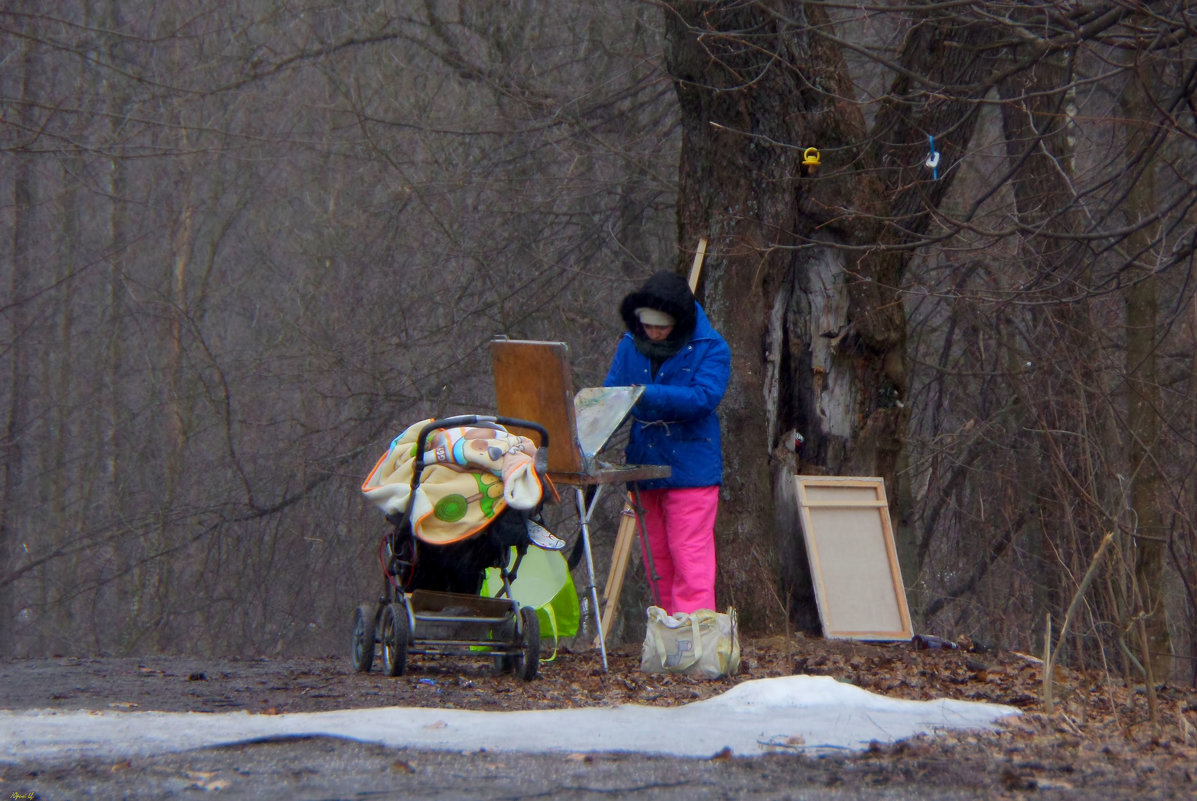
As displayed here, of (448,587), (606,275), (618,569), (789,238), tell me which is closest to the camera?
(448,587)

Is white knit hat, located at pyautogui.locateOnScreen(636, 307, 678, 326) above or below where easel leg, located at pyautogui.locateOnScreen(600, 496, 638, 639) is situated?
above

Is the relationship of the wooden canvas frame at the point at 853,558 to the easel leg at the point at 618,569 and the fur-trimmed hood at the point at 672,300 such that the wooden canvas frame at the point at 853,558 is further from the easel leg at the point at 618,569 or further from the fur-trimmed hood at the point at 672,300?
the fur-trimmed hood at the point at 672,300

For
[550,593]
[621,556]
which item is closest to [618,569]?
[621,556]

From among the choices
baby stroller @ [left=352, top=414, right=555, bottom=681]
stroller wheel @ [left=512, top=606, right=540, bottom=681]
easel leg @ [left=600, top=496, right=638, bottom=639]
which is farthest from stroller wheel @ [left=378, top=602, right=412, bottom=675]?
easel leg @ [left=600, top=496, right=638, bottom=639]

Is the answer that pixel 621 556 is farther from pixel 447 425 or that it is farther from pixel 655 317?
pixel 447 425

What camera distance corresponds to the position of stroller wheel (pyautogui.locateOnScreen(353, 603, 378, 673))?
5.57m

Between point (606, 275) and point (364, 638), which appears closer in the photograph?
point (364, 638)

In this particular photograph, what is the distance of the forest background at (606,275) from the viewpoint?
23.4 ft

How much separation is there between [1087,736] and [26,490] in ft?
50.7

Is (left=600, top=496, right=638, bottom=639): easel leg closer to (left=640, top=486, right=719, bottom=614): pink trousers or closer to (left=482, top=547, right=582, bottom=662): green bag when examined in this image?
(left=482, top=547, right=582, bottom=662): green bag

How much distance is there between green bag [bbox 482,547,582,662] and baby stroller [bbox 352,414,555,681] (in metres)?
0.87

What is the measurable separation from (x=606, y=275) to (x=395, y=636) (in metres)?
5.54

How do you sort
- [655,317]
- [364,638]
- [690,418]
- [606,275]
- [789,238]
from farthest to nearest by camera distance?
[606,275]
[789,238]
[655,317]
[690,418]
[364,638]

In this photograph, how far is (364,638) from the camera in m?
5.61
